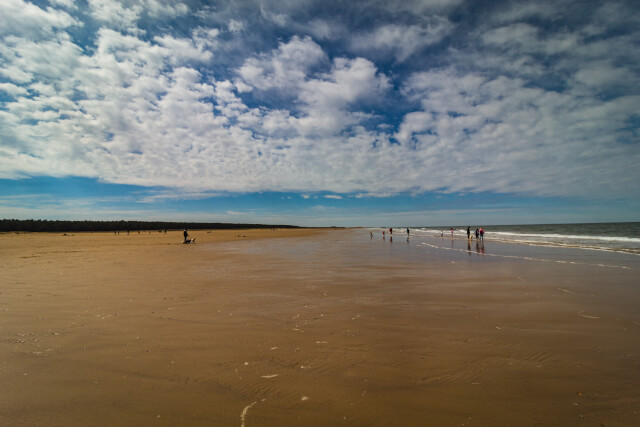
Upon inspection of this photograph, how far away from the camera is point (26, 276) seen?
1137 centimetres

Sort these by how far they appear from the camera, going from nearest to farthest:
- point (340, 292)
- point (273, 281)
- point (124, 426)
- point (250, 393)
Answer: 1. point (124, 426)
2. point (250, 393)
3. point (340, 292)
4. point (273, 281)

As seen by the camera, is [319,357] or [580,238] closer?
[319,357]

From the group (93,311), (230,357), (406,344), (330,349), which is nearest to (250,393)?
(230,357)

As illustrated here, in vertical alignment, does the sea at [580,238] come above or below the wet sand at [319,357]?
above

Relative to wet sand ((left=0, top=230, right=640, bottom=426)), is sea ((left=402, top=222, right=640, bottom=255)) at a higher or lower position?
higher

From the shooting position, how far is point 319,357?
14.3 feet

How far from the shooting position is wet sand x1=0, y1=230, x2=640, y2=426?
Answer: 10.3 feet

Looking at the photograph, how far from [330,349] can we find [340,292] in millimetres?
4207

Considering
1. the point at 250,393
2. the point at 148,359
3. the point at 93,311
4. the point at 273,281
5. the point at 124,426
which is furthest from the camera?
the point at 273,281

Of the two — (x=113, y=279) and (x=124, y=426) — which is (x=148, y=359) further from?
(x=113, y=279)

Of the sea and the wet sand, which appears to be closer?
the wet sand

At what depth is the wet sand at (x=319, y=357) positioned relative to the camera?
3.13m

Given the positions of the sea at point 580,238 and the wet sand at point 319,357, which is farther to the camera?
the sea at point 580,238

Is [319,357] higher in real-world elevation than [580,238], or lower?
lower
